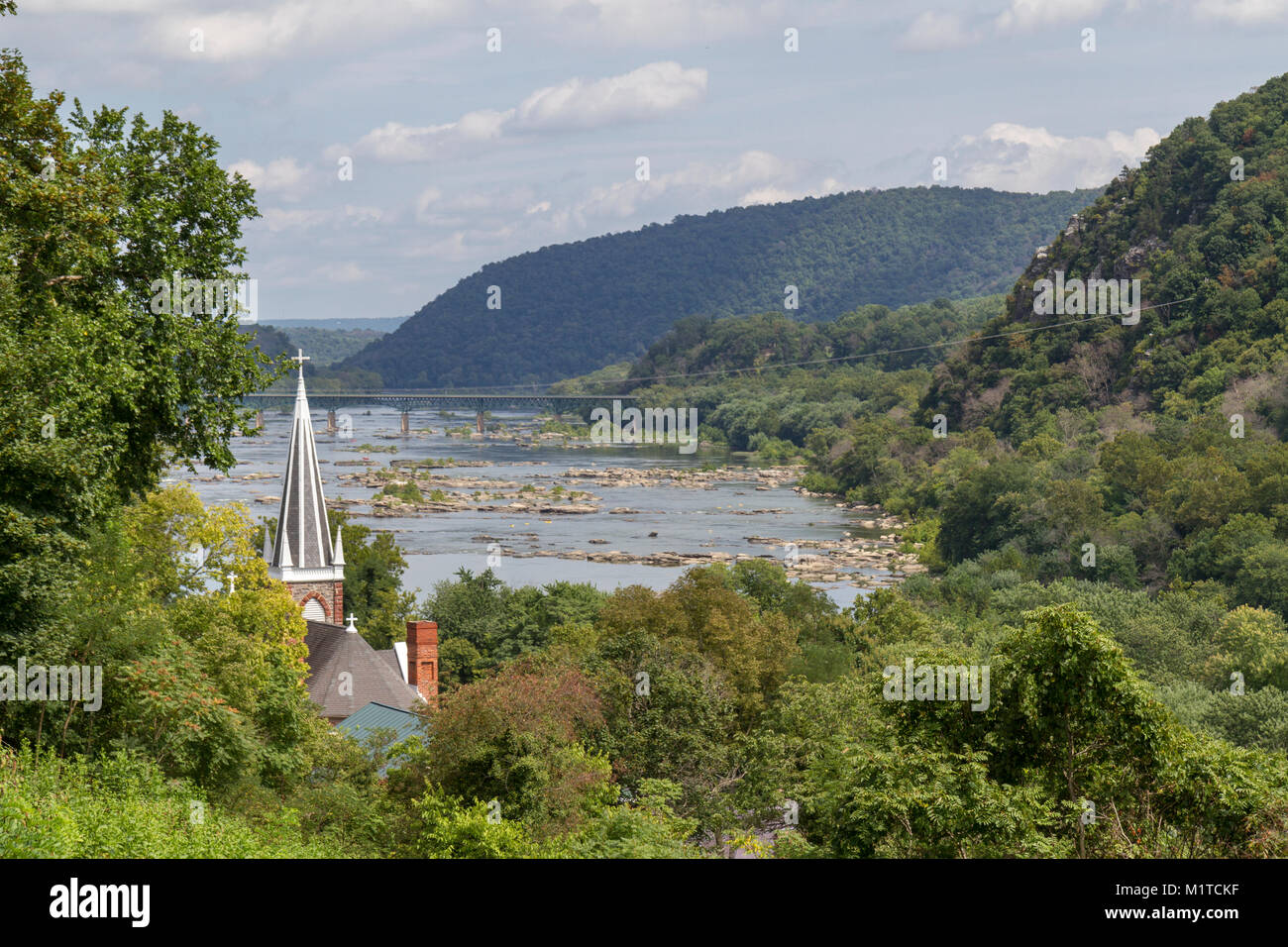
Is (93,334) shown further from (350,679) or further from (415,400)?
(415,400)

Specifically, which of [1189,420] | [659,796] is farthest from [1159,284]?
[659,796]

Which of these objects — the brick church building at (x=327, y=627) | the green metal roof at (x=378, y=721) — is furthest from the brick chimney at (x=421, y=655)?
the green metal roof at (x=378, y=721)

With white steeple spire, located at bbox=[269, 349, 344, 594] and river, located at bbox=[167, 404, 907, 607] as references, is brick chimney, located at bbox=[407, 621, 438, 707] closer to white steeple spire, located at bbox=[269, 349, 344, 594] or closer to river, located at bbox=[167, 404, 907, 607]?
white steeple spire, located at bbox=[269, 349, 344, 594]

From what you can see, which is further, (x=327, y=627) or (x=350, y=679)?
(x=327, y=627)

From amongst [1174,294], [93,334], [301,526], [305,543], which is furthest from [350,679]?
[1174,294]

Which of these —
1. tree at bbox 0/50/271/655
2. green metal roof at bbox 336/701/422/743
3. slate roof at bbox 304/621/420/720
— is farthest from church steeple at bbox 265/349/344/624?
tree at bbox 0/50/271/655

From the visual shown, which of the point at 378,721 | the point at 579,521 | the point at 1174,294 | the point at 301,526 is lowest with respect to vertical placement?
the point at 579,521

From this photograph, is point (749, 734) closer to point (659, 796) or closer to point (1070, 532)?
point (659, 796)
